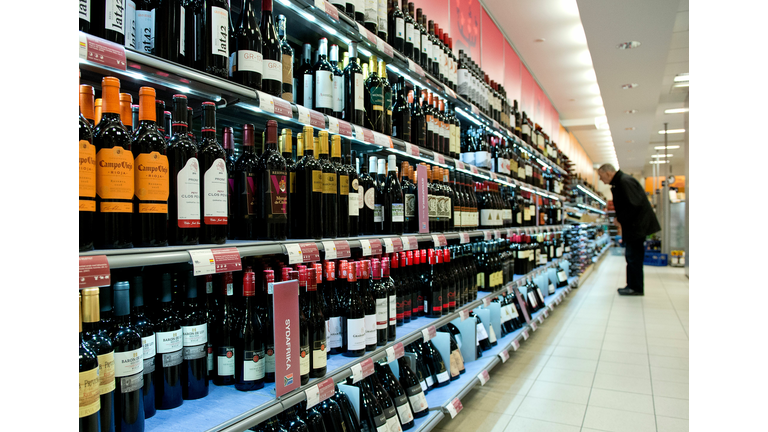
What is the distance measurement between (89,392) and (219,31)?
114cm

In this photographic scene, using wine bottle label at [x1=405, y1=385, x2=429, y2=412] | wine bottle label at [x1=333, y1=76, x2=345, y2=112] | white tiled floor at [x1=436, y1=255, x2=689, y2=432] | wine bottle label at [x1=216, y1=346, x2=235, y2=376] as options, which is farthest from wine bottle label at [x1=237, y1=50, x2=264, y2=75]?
white tiled floor at [x1=436, y1=255, x2=689, y2=432]

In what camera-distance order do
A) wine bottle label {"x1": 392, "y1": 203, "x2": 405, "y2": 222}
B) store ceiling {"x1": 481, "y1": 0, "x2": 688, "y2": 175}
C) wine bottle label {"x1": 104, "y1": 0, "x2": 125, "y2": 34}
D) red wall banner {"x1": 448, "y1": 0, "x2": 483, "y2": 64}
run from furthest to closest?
1. store ceiling {"x1": 481, "y1": 0, "x2": 688, "y2": 175}
2. red wall banner {"x1": 448, "y1": 0, "x2": 483, "y2": 64}
3. wine bottle label {"x1": 392, "y1": 203, "x2": 405, "y2": 222}
4. wine bottle label {"x1": 104, "y1": 0, "x2": 125, "y2": 34}

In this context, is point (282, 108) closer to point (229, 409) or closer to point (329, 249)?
point (329, 249)

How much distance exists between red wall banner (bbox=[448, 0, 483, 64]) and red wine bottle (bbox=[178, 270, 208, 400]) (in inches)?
152

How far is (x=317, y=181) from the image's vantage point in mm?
1830

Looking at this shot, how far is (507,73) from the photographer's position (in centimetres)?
641

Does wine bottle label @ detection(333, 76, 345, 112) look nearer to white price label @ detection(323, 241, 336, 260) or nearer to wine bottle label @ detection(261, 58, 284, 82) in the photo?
wine bottle label @ detection(261, 58, 284, 82)

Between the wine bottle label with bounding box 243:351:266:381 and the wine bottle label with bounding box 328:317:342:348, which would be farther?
the wine bottle label with bounding box 328:317:342:348

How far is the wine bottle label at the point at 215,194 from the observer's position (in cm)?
137

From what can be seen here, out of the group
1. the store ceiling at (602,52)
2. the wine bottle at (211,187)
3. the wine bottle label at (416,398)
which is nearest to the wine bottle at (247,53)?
the wine bottle at (211,187)

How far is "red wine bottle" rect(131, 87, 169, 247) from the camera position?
120 cm
